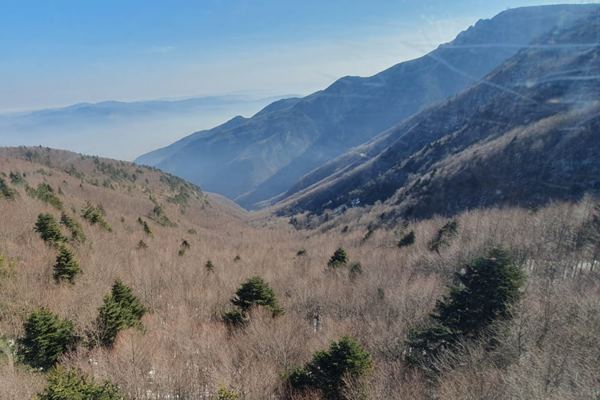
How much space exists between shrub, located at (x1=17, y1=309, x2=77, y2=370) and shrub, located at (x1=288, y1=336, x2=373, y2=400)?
1140 cm

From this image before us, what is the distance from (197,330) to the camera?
Result: 2673 cm

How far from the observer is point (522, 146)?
329ft

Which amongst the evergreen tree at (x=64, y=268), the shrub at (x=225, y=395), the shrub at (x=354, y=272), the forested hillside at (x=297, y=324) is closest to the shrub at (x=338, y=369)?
the forested hillside at (x=297, y=324)

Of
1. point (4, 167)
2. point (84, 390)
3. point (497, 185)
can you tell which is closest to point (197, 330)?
point (84, 390)

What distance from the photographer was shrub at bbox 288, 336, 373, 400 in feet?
57.0

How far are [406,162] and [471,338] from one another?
5716 inches

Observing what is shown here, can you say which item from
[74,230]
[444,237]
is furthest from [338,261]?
[74,230]

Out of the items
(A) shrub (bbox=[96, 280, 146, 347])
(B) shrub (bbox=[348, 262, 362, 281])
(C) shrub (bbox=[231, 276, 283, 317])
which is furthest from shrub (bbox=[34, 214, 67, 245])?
(B) shrub (bbox=[348, 262, 362, 281])

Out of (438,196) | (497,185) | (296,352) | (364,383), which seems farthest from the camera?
(438,196)

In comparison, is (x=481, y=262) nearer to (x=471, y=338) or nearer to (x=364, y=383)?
(x=471, y=338)

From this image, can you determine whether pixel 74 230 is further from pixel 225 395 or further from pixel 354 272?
pixel 225 395

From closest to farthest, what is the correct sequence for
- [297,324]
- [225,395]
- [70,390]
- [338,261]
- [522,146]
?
[70,390], [225,395], [297,324], [338,261], [522,146]

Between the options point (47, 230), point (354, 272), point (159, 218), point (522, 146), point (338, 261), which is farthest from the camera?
point (159, 218)

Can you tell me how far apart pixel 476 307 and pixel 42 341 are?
21.5 m
